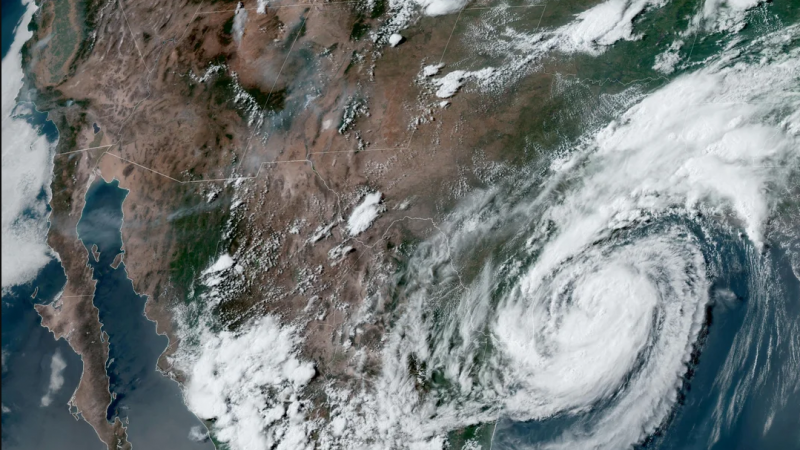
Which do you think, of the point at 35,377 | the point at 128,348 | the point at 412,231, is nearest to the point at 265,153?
the point at 412,231

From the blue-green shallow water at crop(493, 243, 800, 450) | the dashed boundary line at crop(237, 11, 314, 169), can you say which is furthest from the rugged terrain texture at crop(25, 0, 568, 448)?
the blue-green shallow water at crop(493, 243, 800, 450)

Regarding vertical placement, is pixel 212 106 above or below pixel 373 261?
above

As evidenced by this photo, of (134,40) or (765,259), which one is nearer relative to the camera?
(765,259)

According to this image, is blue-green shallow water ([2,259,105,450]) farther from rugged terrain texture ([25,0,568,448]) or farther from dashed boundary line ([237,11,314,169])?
dashed boundary line ([237,11,314,169])

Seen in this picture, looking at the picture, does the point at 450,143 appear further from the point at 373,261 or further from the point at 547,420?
the point at 547,420

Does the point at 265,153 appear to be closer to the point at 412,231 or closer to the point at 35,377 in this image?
the point at 412,231

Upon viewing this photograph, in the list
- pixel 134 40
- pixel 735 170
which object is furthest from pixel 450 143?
pixel 134 40

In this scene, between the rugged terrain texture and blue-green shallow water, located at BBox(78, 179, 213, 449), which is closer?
the rugged terrain texture
